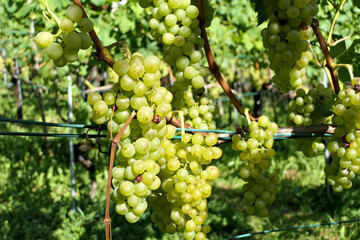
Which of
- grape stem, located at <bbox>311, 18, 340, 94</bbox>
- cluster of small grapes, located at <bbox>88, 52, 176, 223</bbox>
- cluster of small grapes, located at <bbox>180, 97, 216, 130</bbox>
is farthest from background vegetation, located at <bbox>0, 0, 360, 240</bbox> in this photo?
cluster of small grapes, located at <bbox>88, 52, 176, 223</bbox>

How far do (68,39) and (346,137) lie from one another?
2.75ft

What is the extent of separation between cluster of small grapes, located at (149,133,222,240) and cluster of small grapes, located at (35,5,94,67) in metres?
0.31

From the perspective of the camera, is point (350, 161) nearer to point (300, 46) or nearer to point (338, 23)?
point (300, 46)

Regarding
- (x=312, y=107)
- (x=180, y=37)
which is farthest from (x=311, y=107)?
(x=180, y=37)

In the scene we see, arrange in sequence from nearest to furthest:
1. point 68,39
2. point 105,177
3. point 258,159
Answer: point 68,39 → point 258,159 → point 105,177

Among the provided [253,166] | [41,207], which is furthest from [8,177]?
[253,166]

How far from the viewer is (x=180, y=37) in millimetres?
984

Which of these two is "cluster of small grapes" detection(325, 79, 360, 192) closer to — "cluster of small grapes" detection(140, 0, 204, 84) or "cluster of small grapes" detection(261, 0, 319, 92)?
"cluster of small grapes" detection(261, 0, 319, 92)

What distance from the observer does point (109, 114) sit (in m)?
0.80

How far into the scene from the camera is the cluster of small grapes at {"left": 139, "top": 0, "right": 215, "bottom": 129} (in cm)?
96

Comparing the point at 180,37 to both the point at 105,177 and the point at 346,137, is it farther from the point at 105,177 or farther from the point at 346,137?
the point at 105,177

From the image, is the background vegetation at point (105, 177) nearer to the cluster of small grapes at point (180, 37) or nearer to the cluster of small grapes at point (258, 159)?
the cluster of small grapes at point (180, 37)

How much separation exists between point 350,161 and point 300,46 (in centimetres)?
41

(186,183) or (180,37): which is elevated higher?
(180,37)
